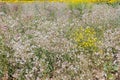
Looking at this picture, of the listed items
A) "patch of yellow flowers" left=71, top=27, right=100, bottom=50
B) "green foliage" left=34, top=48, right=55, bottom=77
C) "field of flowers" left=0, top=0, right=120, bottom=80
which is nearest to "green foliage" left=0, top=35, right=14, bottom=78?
"field of flowers" left=0, top=0, right=120, bottom=80

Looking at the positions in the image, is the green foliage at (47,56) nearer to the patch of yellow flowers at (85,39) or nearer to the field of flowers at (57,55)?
the field of flowers at (57,55)

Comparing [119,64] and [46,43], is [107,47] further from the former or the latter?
[46,43]

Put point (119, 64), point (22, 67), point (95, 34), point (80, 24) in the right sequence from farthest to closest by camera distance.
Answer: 1. point (80, 24)
2. point (95, 34)
3. point (119, 64)
4. point (22, 67)

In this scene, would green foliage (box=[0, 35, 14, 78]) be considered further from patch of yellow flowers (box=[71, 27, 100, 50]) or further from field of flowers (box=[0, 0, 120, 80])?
patch of yellow flowers (box=[71, 27, 100, 50])

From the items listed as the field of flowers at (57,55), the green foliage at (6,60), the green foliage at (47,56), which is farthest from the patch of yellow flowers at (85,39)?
the green foliage at (6,60)

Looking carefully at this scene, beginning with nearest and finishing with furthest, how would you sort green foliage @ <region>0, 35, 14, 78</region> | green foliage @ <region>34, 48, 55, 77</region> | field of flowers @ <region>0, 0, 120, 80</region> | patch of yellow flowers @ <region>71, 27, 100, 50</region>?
field of flowers @ <region>0, 0, 120, 80</region>, green foliage @ <region>0, 35, 14, 78</region>, green foliage @ <region>34, 48, 55, 77</region>, patch of yellow flowers @ <region>71, 27, 100, 50</region>

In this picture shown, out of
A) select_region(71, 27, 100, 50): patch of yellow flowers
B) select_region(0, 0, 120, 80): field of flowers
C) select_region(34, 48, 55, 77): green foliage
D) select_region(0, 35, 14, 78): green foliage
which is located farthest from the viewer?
select_region(71, 27, 100, 50): patch of yellow flowers

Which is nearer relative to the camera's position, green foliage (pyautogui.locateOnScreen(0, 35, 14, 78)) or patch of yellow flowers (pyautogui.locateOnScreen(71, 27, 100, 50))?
green foliage (pyautogui.locateOnScreen(0, 35, 14, 78))

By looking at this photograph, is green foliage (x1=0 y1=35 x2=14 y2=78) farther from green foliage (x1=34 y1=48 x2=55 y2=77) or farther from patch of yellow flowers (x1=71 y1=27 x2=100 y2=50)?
patch of yellow flowers (x1=71 y1=27 x2=100 y2=50)

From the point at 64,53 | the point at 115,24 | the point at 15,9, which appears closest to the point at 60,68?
the point at 64,53

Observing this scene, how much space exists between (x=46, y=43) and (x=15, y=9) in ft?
17.2

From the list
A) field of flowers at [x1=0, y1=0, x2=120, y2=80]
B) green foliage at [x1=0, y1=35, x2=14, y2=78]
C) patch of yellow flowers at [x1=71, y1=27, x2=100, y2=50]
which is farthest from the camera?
patch of yellow flowers at [x1=71, y1=27, x2=100, y2=50]

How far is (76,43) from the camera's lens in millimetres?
4941

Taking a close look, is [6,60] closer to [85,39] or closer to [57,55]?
[57,55]
